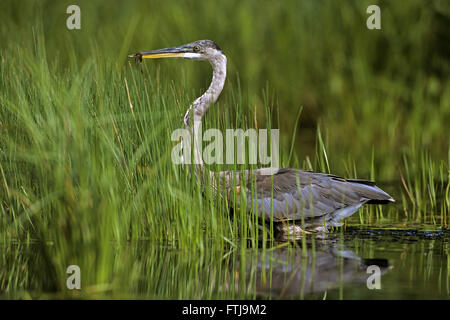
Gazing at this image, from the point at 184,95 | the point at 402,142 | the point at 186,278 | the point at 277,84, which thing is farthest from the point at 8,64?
the point at 402,142

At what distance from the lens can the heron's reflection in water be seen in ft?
16.6

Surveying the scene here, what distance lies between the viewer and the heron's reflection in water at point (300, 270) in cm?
507

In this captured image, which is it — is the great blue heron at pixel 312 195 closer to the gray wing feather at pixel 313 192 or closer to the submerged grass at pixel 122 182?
the gray wing feather at pixel 313 192

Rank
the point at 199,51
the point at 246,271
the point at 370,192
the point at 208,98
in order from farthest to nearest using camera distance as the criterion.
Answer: the point at 199,51, the point at 208,98, the point at 370,192, the point at 246,271

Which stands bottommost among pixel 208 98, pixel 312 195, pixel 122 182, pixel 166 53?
pixel 312 195

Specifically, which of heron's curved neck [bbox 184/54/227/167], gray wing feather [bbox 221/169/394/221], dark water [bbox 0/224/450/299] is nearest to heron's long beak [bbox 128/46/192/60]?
heron's curved neck [bbox 184/54/227/167]

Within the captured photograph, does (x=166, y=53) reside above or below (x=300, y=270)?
above

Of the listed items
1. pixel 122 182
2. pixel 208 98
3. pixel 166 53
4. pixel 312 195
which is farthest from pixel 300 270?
pixel 166 53

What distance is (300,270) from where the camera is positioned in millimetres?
5469

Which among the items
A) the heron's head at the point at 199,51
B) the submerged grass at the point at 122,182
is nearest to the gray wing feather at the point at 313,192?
the submerged grass at the point at 122,182

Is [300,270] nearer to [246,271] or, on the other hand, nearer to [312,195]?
[246,271]

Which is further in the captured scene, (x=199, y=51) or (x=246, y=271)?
(x=199, y=51)

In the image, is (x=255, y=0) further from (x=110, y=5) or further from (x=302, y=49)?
(x=110, y=5)
